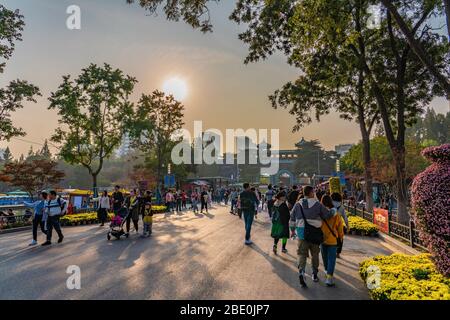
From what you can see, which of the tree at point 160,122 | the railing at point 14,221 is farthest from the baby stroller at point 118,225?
the tree at point 160,122

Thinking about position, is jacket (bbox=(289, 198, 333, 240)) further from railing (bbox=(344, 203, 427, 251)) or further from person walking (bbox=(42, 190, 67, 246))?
person walking (bbox=(42, 190, 67, 246))

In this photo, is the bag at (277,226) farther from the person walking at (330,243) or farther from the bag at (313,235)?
the bag at (313,235)

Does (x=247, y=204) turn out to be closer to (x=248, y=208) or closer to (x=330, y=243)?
(x=248, y=208)

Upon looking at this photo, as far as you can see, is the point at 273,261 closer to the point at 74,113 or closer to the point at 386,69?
the point at 386,69

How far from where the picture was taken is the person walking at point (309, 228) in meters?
6.02

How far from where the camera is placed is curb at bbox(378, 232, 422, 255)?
915 cm

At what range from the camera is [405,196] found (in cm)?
1447

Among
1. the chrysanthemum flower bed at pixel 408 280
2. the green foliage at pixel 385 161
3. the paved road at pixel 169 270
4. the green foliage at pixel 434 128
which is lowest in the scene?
the paved road at pixel 169 270

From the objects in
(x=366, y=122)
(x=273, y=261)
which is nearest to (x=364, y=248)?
(x=273, y=261)

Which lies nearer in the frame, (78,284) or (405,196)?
(78,284)

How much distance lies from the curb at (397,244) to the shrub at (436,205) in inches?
148

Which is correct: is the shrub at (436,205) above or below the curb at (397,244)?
above

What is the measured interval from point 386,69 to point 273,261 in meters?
13.6

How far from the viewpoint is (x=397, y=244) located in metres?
10.3
